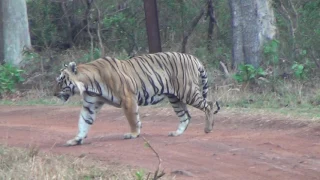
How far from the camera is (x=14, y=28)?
67.9ft

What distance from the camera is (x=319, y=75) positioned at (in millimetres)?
15531

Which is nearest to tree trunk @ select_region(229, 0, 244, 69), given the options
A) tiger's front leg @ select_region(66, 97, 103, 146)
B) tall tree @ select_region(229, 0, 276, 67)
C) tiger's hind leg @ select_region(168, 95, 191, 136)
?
tall tree @ select_region(229, 0, 276, 67)

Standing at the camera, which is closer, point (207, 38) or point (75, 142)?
point (75, 142)

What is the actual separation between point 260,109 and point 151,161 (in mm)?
4902

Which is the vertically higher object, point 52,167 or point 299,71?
point 52,167

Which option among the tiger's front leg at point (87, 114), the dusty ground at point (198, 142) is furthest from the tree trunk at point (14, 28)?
the tiger's front leg at point (87, 114)

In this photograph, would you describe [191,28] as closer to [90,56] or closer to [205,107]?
[90,56]

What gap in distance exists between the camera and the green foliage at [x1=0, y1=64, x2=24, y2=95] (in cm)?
1830

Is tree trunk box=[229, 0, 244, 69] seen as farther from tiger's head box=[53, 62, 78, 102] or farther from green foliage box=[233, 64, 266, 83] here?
tiger's head box=[53, 62, 78, 102]

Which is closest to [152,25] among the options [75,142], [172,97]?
[172,97]

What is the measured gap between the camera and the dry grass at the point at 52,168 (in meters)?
7.74

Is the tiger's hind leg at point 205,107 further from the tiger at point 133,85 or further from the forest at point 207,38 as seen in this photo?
the forest at point 207,38

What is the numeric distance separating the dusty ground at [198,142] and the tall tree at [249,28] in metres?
3.12

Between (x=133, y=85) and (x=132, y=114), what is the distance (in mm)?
428
